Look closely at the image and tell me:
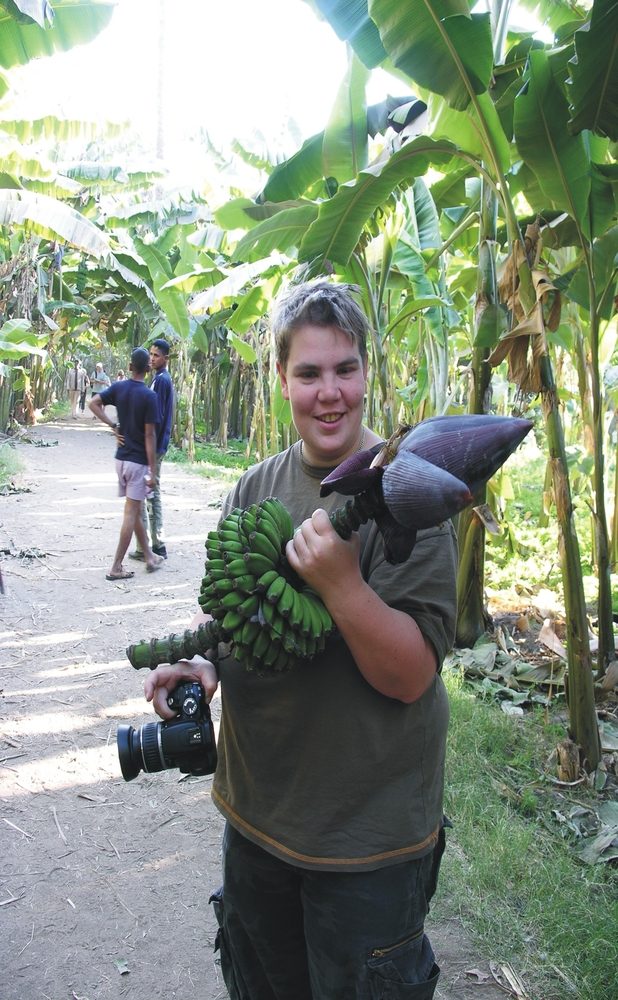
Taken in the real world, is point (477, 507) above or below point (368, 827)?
above

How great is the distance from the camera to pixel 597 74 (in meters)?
2.58

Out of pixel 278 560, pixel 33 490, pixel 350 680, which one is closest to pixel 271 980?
pixel 350 680

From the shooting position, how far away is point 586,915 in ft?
7.15

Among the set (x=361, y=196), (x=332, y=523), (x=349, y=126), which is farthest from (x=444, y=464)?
(x=349, y=126)

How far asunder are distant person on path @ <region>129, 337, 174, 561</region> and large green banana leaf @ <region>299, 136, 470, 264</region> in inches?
109

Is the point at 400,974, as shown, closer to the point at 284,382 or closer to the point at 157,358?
the point at 284,382

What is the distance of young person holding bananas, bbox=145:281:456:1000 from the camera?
1.11 metres

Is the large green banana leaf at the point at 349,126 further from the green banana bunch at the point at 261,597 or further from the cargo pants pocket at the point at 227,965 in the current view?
the cargo pants pocket at the point at 227,965

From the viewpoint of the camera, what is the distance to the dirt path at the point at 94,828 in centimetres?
210

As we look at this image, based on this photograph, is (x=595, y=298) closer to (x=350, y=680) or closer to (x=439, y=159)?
(x=439, y=159)

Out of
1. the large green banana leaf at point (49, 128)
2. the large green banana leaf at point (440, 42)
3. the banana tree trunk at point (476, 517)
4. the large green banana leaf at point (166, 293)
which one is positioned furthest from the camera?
the large green banana leaf at point (166, 293)

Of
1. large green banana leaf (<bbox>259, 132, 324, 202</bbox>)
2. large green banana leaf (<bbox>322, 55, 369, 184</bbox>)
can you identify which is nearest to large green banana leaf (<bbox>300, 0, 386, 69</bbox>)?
large green banana leaf (<bbox>322, 55, 369, 184</bbox>)

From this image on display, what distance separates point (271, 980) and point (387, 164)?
2973 mm

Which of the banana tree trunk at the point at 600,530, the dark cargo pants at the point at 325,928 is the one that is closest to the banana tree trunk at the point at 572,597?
the banana tree trunk at the point at 600,530
